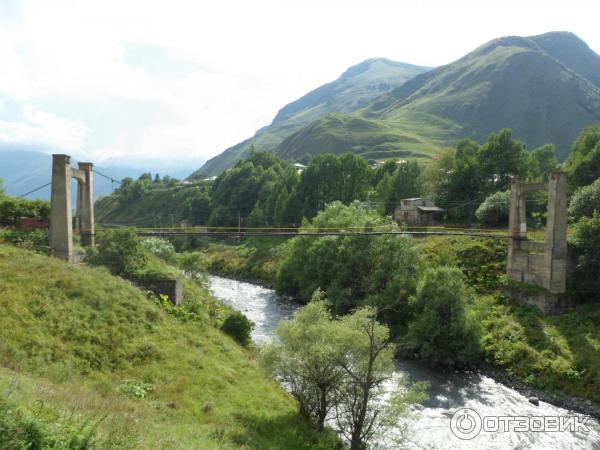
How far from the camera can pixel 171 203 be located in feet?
355

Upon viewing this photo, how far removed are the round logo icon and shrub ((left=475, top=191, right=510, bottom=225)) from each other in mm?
26118

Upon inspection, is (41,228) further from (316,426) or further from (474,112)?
(474,112)

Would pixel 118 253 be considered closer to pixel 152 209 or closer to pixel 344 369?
pixel 344 369

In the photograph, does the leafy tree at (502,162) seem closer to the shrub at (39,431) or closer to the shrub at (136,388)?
the shrub at (136,388)

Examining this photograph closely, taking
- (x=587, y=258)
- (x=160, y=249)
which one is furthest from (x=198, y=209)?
(x=587, y=258)

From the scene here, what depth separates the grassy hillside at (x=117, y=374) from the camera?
10.1 meters

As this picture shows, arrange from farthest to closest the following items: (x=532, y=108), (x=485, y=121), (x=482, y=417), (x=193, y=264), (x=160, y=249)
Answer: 1. (x=532, y=108)
2. (x=485, y=121)
3. (x=193, y=264)
4. (x=160, y=249)
5. (x=482, y=417)

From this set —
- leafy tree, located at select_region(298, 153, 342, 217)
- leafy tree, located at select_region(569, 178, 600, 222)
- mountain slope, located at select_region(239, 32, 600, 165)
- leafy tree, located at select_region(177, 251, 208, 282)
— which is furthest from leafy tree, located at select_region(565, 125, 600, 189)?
mountain slope, located at select_region(239, 32, 600, 165)

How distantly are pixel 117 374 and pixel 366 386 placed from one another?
8861 mm

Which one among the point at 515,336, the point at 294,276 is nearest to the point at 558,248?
the point at 515,336

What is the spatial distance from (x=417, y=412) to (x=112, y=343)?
1398 cm

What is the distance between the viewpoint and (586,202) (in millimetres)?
33125

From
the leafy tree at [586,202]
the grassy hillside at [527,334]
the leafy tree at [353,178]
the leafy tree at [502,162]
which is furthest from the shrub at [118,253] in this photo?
the leafy tree at [353,178]

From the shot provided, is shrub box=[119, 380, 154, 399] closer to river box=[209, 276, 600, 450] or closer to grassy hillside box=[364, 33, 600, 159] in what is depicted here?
river box=[209, 276, 600, 450]
